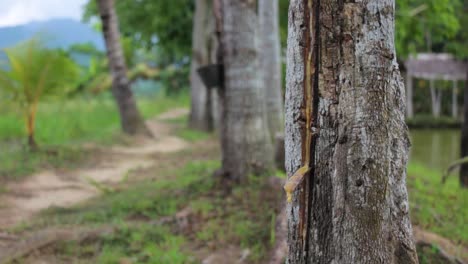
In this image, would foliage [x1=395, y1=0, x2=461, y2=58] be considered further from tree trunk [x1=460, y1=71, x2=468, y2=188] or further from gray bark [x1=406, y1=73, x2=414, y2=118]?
gray bark [x1=406, y1=73, x2=414, y2=118]

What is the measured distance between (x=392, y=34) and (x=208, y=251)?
2839mm

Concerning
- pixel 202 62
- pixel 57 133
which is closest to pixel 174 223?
pixel 57 133

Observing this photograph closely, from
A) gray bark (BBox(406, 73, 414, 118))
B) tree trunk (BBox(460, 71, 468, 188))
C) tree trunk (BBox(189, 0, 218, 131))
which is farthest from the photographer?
gray bark (BBox(406, 73, 414, 118))

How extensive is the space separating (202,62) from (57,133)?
411cm

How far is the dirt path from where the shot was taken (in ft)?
20.3

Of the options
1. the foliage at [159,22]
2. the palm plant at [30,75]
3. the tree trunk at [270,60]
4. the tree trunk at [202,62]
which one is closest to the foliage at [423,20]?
the tree trunk at [270,60]

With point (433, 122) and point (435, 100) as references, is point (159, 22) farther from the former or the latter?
point (435, 100)

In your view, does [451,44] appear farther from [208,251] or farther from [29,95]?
[208,251]

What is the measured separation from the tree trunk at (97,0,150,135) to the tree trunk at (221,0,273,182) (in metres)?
6.04

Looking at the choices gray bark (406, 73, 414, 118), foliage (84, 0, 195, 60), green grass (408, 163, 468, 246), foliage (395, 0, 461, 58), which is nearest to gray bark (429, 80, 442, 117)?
gray bark (406, 73, 414, 118)

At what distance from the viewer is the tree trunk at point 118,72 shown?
423 inches

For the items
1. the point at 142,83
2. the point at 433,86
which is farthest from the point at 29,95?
the point at 142,83

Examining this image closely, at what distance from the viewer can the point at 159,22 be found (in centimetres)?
1499

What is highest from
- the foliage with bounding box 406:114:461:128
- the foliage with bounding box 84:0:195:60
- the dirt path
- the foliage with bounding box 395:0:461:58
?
the foliage with bounding box 84:0:195:60
